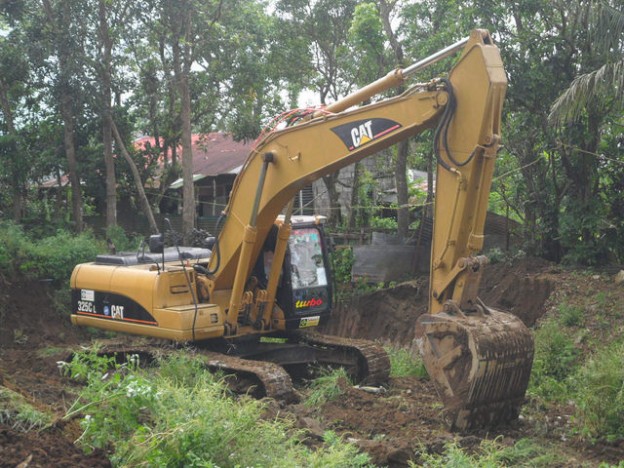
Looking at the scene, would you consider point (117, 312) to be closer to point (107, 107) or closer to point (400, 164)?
point (400, 164)

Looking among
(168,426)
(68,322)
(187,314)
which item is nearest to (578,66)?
(187,314)

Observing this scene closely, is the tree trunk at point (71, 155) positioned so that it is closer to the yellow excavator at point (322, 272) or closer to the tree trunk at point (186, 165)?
the tree trunk at point (186, 165)

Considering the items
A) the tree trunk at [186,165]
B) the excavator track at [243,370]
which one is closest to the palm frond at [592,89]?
the excavator track at [243,370]

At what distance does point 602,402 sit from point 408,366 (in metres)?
3.84

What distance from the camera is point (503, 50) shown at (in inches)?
557

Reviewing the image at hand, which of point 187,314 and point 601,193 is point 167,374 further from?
point 601,193

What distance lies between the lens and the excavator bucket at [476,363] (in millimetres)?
7289

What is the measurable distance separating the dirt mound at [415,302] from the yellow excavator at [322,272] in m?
3.36

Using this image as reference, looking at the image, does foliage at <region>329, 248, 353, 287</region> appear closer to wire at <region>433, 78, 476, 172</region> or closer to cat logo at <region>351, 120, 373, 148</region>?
cat logo at <region>351, 120, 373, 148</region>

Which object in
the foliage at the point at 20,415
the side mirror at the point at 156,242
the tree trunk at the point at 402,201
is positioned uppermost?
the tree trunk at the point at 402,201

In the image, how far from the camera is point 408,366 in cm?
1110

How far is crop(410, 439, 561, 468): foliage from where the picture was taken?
6145mm

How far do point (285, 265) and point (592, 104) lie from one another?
624 centimetres

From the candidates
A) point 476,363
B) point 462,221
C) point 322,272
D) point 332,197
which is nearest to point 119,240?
point 332,197
